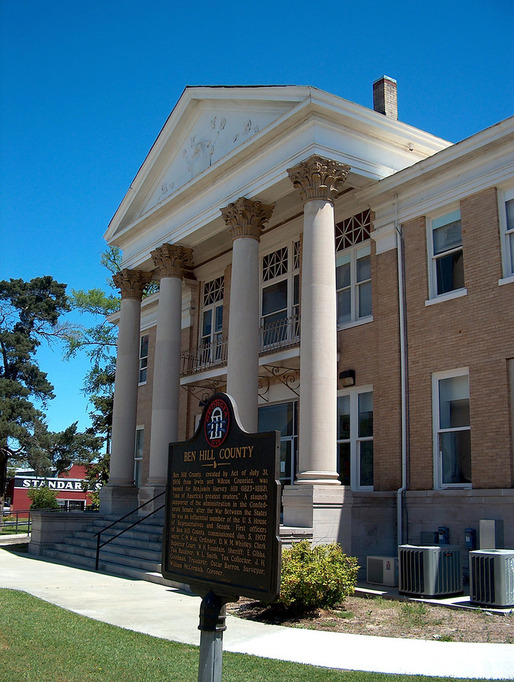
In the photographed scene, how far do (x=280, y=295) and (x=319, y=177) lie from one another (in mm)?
6120

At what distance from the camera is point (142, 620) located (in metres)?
10.2

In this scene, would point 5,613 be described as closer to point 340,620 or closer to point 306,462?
point 340,620

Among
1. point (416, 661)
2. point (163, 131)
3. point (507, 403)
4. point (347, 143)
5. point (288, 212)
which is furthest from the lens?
point (163, 131)

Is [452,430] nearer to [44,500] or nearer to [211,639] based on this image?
[211,639]

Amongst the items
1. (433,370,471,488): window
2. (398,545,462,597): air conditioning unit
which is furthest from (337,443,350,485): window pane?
(398,545,462,597): air conditioning unit

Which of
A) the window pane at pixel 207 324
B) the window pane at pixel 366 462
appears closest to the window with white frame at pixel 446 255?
the window pane at pixel 366 462

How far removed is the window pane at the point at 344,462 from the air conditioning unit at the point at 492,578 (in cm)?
730

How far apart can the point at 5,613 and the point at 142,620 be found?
6.41 ft

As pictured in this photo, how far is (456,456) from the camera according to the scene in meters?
15.5

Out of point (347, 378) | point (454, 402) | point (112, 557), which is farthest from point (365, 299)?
point (112, 557)

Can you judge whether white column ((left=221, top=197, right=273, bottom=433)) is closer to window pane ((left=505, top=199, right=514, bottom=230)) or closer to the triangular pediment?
the triangular pediment

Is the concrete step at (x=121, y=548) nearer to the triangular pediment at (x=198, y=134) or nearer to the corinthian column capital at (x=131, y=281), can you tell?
the corinthian column capital at (x=131, y=281)

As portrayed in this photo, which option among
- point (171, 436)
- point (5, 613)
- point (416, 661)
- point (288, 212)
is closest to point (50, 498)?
point (171, 436)

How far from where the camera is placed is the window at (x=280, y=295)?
21078 millimetres
